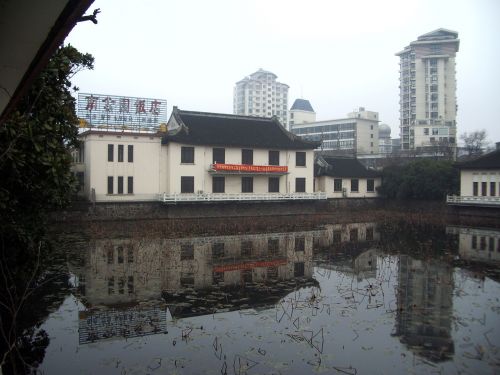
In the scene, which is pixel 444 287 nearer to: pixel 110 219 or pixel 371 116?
pixel 110 219

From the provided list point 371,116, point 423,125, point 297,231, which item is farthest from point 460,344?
point 371,116

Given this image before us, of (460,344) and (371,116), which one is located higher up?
(371,116)

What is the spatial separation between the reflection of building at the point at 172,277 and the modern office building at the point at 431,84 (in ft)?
247

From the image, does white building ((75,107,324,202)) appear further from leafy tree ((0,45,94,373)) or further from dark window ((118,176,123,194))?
leafy tree ((0,45,94,373))

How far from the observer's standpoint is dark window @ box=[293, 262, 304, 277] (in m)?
12.8

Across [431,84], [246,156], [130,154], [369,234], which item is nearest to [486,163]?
[369,234]

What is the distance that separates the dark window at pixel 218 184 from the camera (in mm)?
32781

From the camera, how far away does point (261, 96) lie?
124m

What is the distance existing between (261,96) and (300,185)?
91.9 metres

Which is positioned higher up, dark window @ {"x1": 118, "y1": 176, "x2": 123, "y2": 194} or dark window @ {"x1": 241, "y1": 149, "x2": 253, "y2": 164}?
dark window @ {"x1": 241, "y1": 149, "x2": 253, "y2": 164}

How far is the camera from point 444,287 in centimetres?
1113

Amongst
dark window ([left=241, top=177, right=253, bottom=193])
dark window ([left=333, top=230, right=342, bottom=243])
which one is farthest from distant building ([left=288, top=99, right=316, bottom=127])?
dark window ([left=333, top=230, right=342, bottom=243])

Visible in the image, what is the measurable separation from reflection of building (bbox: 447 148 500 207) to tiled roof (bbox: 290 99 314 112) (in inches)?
3161

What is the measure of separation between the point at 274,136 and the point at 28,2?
1332 inches
